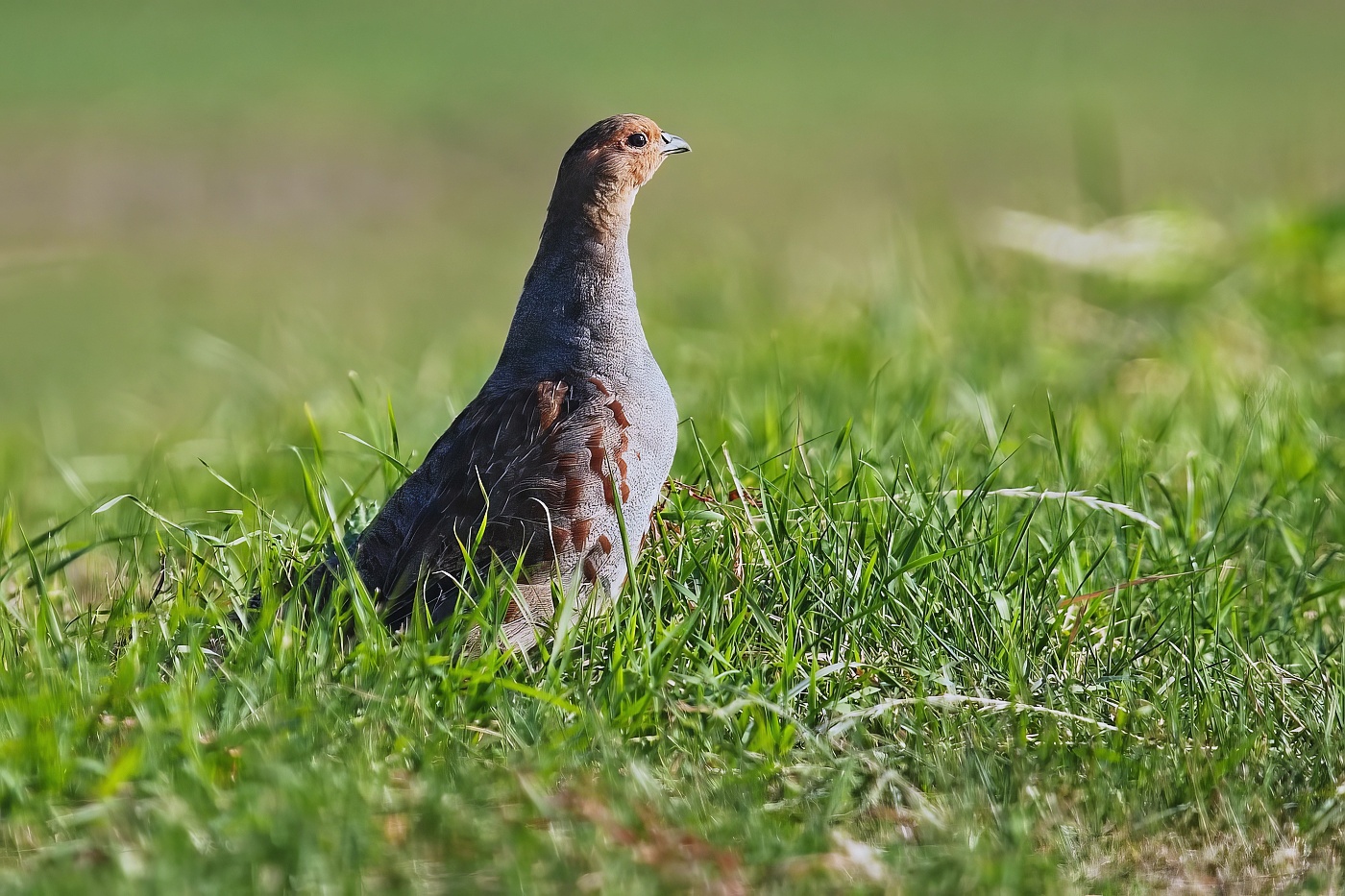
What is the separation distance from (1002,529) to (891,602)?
41cm

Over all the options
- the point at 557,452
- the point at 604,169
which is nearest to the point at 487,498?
the point at 557,452

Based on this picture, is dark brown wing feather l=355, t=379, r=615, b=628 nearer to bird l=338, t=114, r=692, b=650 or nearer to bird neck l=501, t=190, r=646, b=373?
bird l=338, t=114, r=692, b=650

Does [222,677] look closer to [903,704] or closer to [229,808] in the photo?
[229,808]

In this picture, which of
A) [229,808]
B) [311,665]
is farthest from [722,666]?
[229,808]

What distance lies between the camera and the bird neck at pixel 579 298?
3707 millimetres

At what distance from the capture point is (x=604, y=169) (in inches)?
Answer: 152

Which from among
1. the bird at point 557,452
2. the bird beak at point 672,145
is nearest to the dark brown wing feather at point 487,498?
the bird at point 557,452

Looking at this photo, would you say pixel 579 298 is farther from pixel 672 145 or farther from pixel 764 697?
pixel 764 697

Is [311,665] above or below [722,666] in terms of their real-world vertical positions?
above

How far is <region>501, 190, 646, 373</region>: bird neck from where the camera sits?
371 centimetres

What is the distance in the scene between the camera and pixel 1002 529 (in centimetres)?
362

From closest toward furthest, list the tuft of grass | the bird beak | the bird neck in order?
1. the tuft of grass
2. the bird neck
3. the bird beak

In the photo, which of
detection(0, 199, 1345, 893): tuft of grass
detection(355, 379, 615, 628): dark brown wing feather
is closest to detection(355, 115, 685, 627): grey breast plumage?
detection(355, 379, 615, 628): dark brown wing feather

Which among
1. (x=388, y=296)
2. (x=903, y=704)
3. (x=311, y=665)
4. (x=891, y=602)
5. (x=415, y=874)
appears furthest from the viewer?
(x=388, y=296)
